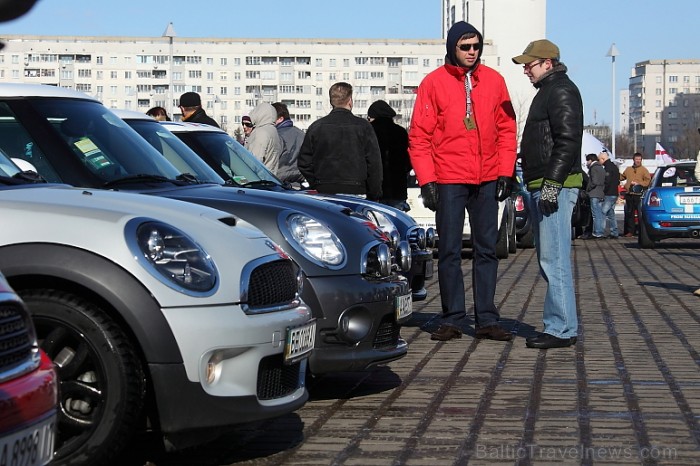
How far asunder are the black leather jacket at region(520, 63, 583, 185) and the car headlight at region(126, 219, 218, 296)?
4.23 m

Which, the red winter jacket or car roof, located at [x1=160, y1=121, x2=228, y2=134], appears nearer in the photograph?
the red winter jacket

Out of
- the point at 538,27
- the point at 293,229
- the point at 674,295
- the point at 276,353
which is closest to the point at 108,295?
the point at 276,353

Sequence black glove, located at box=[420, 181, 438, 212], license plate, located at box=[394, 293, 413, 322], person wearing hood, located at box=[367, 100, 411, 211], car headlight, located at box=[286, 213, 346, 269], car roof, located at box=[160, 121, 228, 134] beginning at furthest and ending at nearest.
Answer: person wearing hood, located at box=[367, 100, 411, 211], car roof, located at box=[160, 121, 228, 134], black glove, located at box=[420, 181, 438, 212], license plate, located at box=[394, 293, 413, 322], car headlight, located at box=[286, 213, 346, 269]

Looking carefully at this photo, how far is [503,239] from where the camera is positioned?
64.1ft

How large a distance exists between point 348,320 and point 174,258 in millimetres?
1765

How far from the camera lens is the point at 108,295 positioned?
475cm

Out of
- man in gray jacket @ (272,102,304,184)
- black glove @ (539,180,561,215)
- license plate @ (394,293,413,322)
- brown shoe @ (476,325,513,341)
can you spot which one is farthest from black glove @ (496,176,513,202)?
man in gray jacket @ (272,102,304,184)

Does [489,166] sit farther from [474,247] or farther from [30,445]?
[30,445]

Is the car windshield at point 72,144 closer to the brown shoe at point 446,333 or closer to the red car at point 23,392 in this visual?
the brown shoe at point 446,333

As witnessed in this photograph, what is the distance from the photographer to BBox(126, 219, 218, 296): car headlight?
4836 millimetres

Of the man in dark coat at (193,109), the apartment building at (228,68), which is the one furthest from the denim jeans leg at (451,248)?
the apartment building at (228,68)

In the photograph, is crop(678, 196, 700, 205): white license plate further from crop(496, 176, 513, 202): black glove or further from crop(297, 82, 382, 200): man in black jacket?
crop(496, 176, 513, 202): black glove

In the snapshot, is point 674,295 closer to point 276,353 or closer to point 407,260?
point 407,260

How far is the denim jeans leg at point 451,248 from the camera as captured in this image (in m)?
9.35
